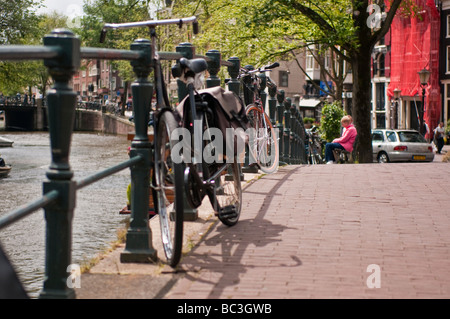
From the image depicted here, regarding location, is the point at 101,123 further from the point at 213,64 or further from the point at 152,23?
the point at 152,23

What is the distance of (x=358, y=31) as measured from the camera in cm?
1992

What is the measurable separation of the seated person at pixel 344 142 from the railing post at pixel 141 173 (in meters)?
12.9

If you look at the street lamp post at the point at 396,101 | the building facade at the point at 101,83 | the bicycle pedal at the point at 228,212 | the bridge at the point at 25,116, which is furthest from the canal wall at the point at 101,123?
the bicycle pedal at the point at 228,212

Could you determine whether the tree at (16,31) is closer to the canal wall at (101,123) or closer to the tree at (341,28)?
the tree at (341,28)

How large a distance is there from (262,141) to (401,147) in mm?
20720

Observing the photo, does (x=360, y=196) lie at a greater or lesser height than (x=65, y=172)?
lesser

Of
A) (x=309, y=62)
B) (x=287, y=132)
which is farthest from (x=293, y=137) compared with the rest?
(x=309, y=62)

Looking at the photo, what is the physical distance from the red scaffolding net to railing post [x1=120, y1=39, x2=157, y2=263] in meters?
38.3

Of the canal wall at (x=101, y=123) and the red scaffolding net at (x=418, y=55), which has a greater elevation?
the red scaffolding net at (x=418, y=55)

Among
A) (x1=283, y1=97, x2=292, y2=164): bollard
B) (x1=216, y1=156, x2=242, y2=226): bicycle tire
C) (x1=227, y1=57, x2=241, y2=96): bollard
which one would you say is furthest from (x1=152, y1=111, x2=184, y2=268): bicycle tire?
(x1=283, y1=97, x2=292, y2=164): bollard

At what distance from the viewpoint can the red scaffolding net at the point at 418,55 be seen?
43.3 meters

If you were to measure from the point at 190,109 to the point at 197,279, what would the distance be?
1227mm
